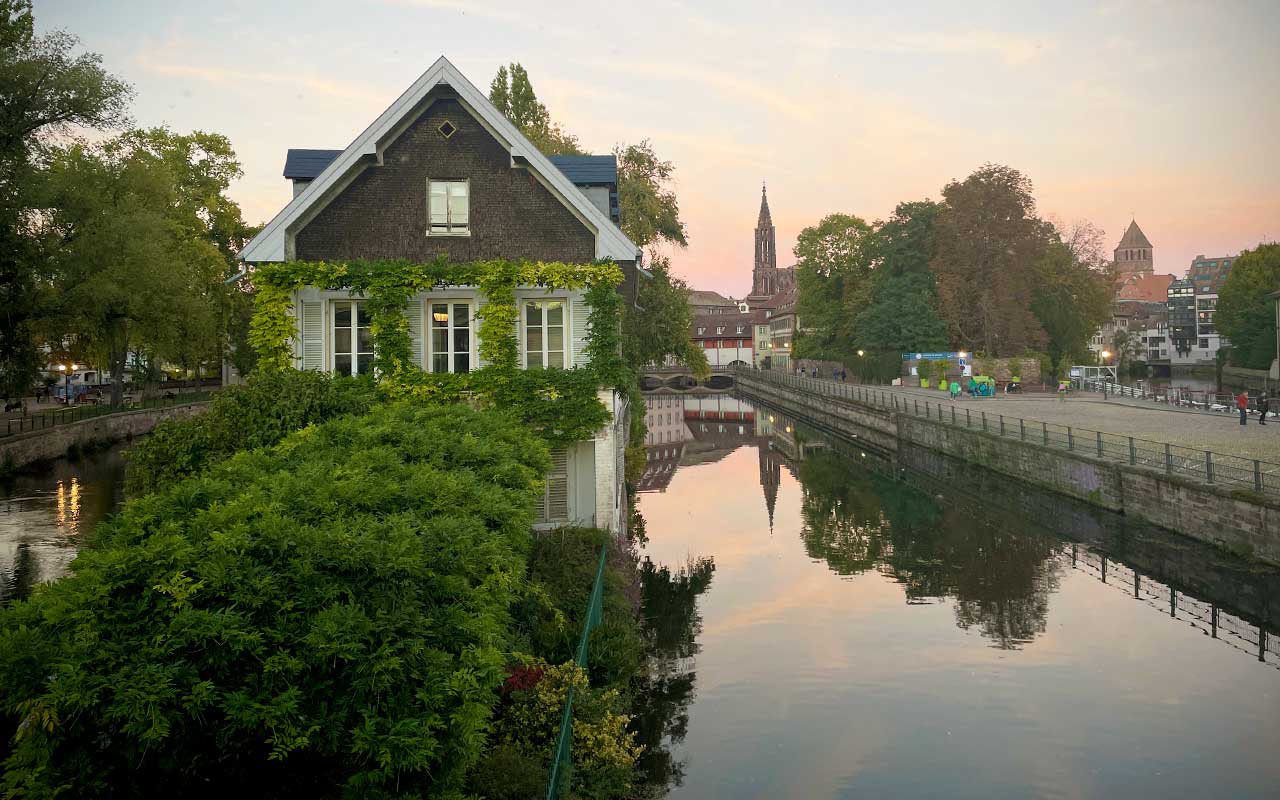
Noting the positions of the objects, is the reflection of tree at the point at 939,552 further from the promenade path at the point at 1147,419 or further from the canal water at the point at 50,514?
the canal water at the point at 50,514

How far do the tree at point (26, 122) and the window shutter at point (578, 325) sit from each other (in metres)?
22.5

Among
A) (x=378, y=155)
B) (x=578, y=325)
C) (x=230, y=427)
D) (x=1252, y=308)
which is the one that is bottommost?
(x=230, y=427)

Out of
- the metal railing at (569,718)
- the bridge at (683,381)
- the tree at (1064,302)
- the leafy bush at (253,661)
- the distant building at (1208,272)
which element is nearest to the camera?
the leafy bush at (253,661)

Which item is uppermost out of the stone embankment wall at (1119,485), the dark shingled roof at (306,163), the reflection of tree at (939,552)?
the dark shingled roof at (306,163)

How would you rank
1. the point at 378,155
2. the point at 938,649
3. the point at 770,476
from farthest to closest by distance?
the point at 770,476
the point at 378,155
the point at 938,649

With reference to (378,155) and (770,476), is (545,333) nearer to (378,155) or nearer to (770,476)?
(378,155)

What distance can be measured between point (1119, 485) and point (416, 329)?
806 inches

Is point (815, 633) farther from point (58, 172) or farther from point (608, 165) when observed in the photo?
point (58, 172)

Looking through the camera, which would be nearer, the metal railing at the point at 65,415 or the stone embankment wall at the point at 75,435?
the stone embankment wall at the point at 75,435

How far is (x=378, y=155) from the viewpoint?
63.9 feet

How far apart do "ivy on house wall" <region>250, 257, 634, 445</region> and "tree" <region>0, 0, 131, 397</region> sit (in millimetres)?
18526

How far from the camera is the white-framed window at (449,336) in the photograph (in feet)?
65.1

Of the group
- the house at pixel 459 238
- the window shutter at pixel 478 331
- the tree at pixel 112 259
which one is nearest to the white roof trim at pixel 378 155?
the house at pixel 459 238

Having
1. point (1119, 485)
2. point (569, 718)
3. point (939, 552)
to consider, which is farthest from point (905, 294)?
point (569, 718)
